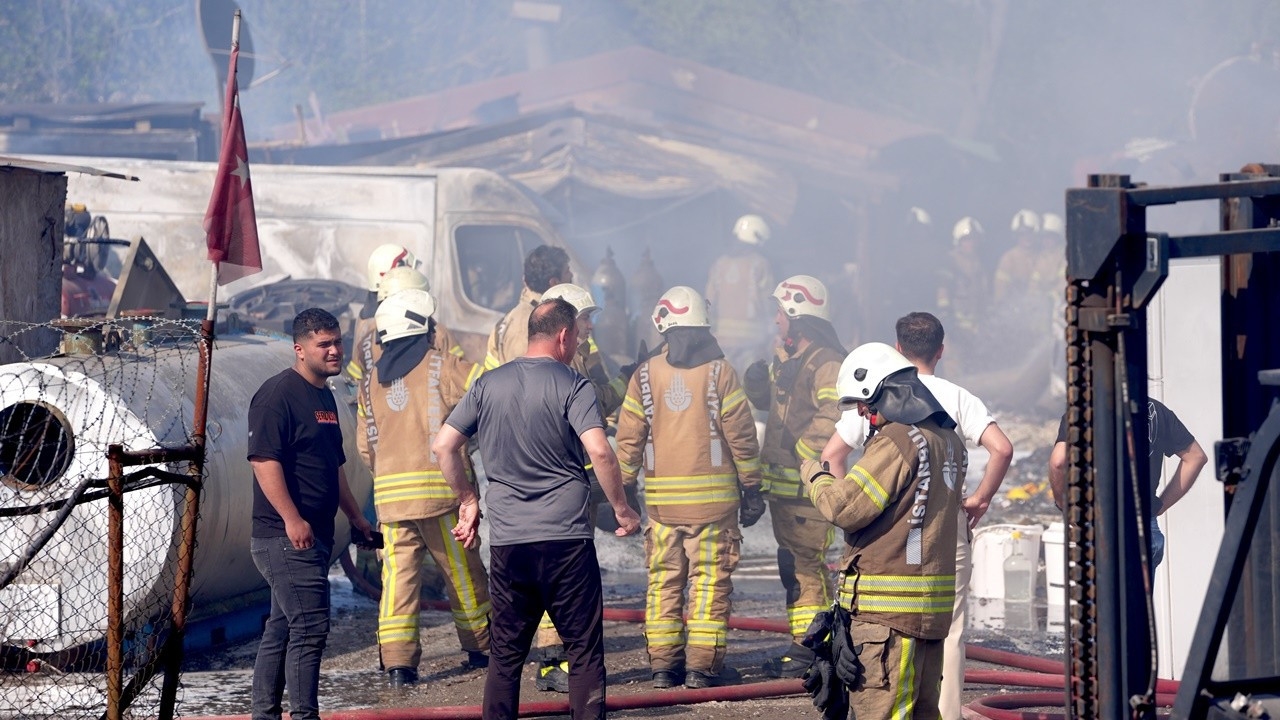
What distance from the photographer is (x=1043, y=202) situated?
81.0ft

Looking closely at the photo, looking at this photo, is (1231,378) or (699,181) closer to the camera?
(1231,378)

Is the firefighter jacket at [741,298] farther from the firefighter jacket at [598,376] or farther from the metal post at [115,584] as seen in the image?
the metal post at [115,584]

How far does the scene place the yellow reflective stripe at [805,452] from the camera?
749 cm

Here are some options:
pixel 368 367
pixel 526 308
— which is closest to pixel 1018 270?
pixel 526 308

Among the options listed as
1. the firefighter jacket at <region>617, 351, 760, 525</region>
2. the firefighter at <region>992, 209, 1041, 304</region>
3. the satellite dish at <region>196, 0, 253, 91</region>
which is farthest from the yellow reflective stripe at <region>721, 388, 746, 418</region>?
the firefighter at <region>992, 209, 1041, 304</region>

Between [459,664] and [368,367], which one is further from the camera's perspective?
[368,367]

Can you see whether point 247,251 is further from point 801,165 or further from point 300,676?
point 801,165

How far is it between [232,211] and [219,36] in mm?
15742

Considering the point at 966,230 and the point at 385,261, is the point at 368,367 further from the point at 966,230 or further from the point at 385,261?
the point at 966,230

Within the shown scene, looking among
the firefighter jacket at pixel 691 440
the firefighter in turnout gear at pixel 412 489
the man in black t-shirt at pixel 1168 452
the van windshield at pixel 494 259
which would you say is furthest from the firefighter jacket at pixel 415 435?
the van windshield at pixel 494 259

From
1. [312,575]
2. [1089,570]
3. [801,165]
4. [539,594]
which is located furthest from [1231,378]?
[801,165]

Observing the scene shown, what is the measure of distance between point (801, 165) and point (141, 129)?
421 inches

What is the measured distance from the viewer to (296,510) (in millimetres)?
5855

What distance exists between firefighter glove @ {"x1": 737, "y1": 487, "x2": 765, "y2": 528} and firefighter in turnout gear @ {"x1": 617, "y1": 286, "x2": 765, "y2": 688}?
0.21m
